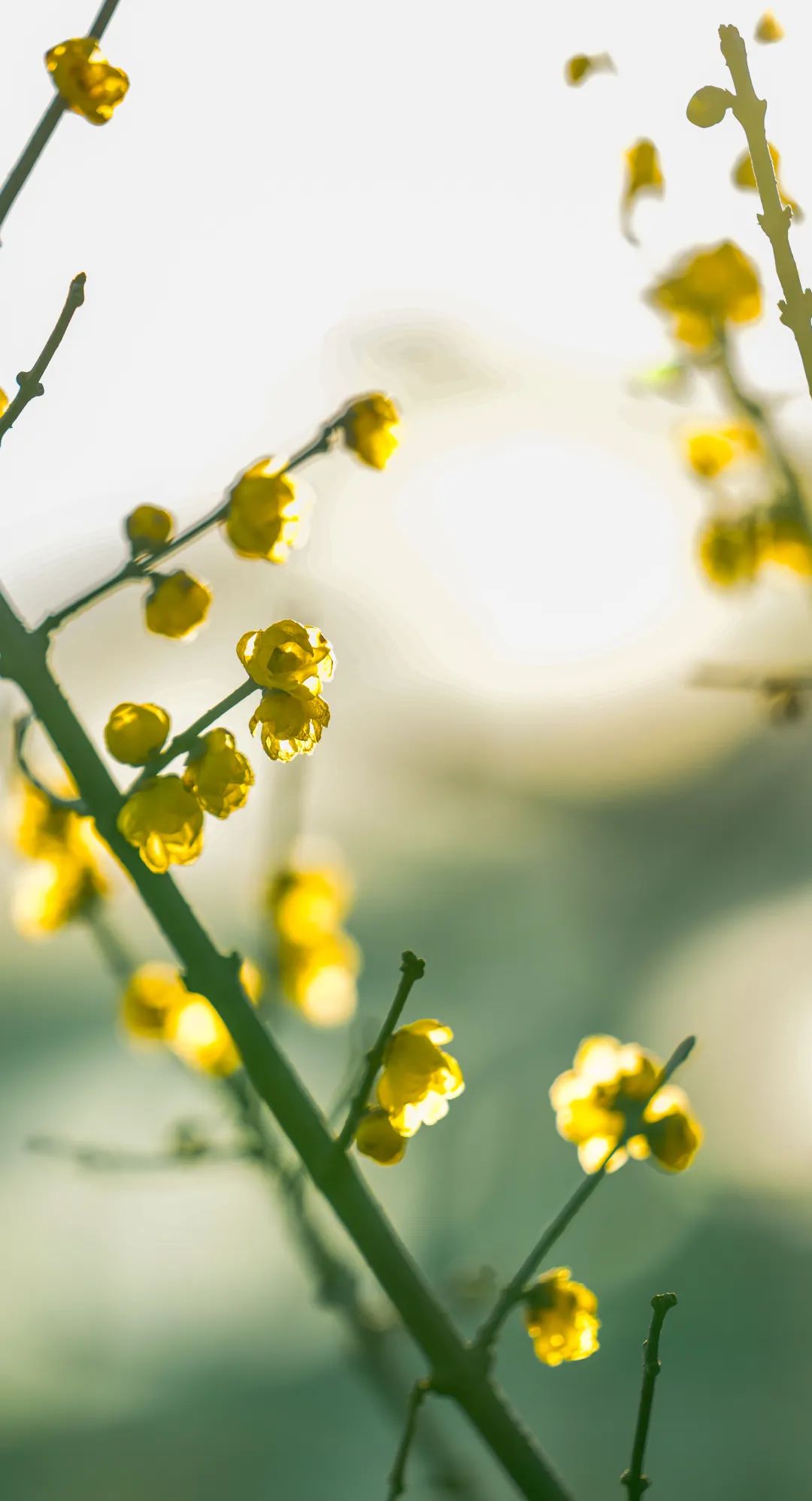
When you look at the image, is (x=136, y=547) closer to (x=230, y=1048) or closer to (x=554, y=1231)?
(x=554, y=1231)

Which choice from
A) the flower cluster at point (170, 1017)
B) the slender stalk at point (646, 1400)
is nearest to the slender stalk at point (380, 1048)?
the slender stalk at point (646, 1400)

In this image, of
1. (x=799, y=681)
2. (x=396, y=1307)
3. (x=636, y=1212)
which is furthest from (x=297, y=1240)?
(x=636, y=1212)

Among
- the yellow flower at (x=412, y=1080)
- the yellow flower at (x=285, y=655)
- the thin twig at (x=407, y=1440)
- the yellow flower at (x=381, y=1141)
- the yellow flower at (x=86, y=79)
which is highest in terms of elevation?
the yellow flower at (x=86, y=79)

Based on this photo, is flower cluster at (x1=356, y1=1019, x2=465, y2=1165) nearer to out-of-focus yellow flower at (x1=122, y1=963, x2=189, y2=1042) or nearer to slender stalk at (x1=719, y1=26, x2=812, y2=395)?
slender stalk at (x1=719, y1=26, x2=812, y2=395)

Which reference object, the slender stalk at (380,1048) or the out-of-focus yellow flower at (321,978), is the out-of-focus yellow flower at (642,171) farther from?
the out-of-focus yellow flower at (321,978)

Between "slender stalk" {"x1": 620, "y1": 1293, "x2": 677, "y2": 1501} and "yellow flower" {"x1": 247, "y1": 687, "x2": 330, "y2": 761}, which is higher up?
"yellow flower" {"x1": 247, "y1": 687, "x2": 330, "y2": 761}

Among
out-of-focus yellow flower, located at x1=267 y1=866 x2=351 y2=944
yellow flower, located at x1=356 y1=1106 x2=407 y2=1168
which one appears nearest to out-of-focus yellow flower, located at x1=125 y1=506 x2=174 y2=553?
yellow flower, located at x1=356 y1=1106 x2=407 y2=1168
